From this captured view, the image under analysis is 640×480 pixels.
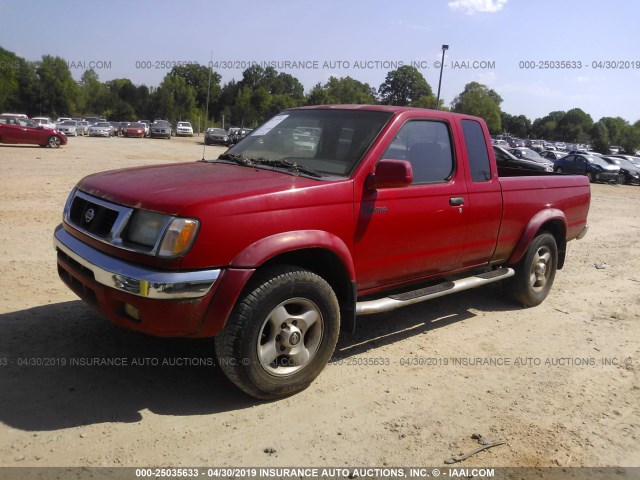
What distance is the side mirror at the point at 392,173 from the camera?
12.1 ft

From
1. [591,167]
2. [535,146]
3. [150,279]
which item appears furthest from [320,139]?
[535,146]

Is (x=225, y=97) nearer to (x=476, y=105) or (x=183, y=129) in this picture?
(x=183, y=129)

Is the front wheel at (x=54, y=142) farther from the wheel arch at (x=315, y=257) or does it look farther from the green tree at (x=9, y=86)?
the green tree at (x=9, y=86)

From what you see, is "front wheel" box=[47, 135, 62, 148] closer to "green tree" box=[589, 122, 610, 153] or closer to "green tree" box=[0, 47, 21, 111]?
"green tree" box=[0, 47, 21, 111]

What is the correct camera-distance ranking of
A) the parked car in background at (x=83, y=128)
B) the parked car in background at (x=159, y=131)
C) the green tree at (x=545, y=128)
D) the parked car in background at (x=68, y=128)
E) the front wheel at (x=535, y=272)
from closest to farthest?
1. the front wheel at (x=535, y=272)
2. the parked car in background at (x=68, y=128)
3. the parked car in background at (x=83, y=128)
4. the parked car in background at (x=159, y=131)
5. the green tree at (x=545, y=128)

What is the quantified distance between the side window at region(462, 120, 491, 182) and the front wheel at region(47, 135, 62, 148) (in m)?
25.6

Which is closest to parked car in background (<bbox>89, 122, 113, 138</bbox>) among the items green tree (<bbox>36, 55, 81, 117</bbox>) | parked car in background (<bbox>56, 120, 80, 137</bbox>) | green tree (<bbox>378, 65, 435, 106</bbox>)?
parked car in background (<bbox>56, 120, 80, 137</bbox>)

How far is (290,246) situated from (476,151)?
96.4 inches

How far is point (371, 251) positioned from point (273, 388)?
1.21 meters

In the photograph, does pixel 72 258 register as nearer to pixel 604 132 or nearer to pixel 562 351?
pixel 562 351

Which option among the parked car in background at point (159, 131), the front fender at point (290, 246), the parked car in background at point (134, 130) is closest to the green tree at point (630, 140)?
the parked car in background at point (159, 131)

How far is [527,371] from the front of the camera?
432cm

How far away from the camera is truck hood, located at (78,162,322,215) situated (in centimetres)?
316

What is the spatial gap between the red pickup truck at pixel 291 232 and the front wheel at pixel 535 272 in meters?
0.53
